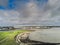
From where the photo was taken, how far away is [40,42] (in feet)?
5.45

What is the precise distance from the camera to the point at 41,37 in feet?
5.59

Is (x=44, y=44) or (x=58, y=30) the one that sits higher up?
(x=58, y=30)

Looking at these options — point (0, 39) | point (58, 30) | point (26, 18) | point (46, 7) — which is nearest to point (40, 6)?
point (46, 7)

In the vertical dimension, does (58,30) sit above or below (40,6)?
below

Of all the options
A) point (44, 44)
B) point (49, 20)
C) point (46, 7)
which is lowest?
point (44, 44)

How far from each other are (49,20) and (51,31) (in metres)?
0.11

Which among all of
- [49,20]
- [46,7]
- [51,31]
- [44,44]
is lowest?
[44,44]

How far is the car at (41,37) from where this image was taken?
1.66 metres

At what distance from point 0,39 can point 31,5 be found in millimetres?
445

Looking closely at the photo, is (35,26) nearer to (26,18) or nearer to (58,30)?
(26,18)

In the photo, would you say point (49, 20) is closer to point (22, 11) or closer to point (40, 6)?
point (40, 6)

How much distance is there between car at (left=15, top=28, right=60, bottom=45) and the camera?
65.5 inches

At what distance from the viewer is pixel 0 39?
5.55 feet

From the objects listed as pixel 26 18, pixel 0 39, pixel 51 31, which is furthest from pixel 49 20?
pixel 0 39
